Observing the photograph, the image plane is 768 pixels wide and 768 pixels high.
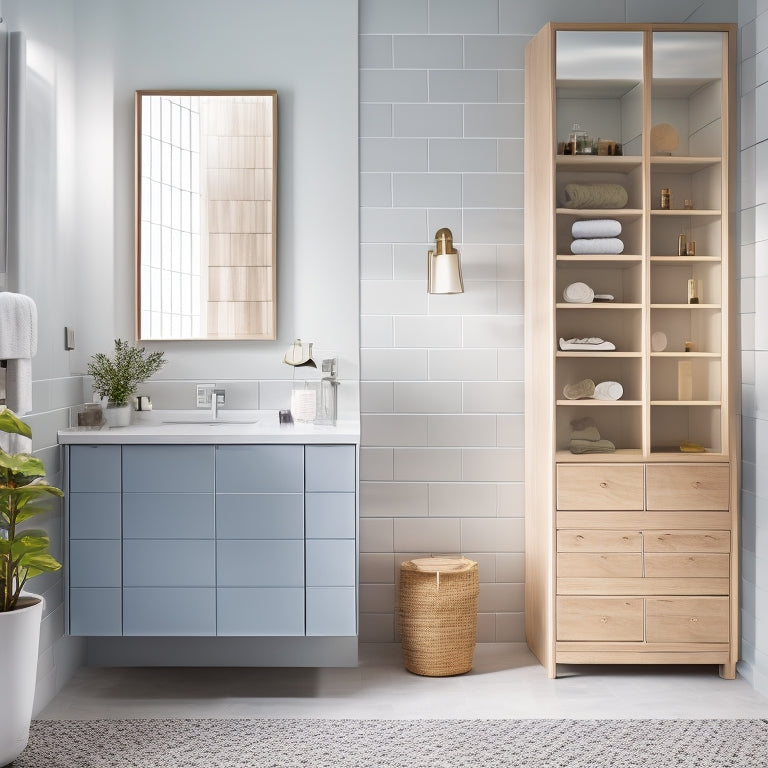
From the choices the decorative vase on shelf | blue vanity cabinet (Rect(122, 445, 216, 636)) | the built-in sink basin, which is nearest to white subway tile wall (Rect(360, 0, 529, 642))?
the built-in sink basin

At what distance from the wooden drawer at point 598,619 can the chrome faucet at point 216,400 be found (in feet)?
5.08

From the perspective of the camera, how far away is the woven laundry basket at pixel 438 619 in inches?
126

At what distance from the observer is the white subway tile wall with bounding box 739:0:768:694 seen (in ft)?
10.1

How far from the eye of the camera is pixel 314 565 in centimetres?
295

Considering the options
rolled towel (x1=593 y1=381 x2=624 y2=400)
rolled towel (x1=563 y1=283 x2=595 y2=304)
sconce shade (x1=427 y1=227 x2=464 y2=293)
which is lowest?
rolled towel (x1=593 y1=381 x2=624 y2=400)

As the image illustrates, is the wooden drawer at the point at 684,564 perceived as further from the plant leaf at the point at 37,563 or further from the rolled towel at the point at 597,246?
the plant leaf at the point at 37,563

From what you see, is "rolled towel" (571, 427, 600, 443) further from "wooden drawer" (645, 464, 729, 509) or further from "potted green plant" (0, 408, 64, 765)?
"potted green plant" (0, 408, 64, 765)

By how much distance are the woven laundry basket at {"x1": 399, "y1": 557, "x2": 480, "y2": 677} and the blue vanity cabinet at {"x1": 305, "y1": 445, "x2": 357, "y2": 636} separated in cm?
36

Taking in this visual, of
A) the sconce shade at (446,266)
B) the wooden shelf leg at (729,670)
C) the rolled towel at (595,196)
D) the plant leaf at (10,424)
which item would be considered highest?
the rolled towel at (595,196)

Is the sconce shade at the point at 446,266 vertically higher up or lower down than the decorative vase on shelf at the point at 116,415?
higher up

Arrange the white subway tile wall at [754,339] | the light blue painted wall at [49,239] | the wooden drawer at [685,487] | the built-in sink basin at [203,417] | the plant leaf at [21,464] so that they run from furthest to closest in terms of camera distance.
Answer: the built-in sink basin at [203,417] → the wooden drawer at [685,487] → the white subway tile wall at [754,339] → the light blue painted wall at [49,239] → the plant leaf at [21,464]

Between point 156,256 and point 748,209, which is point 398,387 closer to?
point 156,256

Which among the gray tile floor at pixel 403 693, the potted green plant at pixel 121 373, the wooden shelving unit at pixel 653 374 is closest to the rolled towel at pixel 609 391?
the wooden shelving unit at pixel 653 374

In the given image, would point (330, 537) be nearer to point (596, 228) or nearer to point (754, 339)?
point (596, 228)
